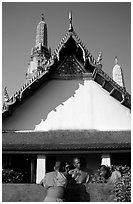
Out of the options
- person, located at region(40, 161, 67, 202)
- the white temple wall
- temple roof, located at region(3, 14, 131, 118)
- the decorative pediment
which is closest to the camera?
person, located at region(40, 161, 67, 202)

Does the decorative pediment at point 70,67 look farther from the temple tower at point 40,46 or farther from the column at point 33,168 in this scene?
the temple tower at point 40,46

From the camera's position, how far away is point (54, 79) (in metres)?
15.2

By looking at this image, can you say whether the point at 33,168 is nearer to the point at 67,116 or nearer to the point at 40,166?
the point at 40,166

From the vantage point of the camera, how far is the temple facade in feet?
42.7

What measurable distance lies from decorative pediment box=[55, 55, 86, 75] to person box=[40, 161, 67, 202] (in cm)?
827

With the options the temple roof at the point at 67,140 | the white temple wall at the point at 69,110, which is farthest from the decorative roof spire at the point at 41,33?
the temple roof at the point at 67,140

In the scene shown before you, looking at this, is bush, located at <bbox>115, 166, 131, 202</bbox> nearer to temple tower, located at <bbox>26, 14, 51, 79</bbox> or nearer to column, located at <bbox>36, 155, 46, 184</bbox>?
column, located at <bbox>36, 155, 46, 184</bbox>

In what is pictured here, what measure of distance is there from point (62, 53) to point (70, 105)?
2.71 m

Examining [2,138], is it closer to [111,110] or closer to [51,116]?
[51,116]

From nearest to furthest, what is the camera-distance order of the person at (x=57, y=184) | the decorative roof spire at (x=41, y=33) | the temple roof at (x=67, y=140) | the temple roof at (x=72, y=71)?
the person at (x=57, y=184), the temple roof at (x=67, y=140), the temple roof at (x=72, y=71), the decorative roof spire at (x=41, y=33)

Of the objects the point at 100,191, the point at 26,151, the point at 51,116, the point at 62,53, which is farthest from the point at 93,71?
the point at 100,191

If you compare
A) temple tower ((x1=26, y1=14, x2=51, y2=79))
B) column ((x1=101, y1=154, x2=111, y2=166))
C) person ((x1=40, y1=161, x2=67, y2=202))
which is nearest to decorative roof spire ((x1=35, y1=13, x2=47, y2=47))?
temple tower ((x1=26, y1=14, x2=51, y2=79))

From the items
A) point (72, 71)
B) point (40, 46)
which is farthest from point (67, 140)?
point (40, 46)

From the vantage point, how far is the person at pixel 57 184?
707 cm
